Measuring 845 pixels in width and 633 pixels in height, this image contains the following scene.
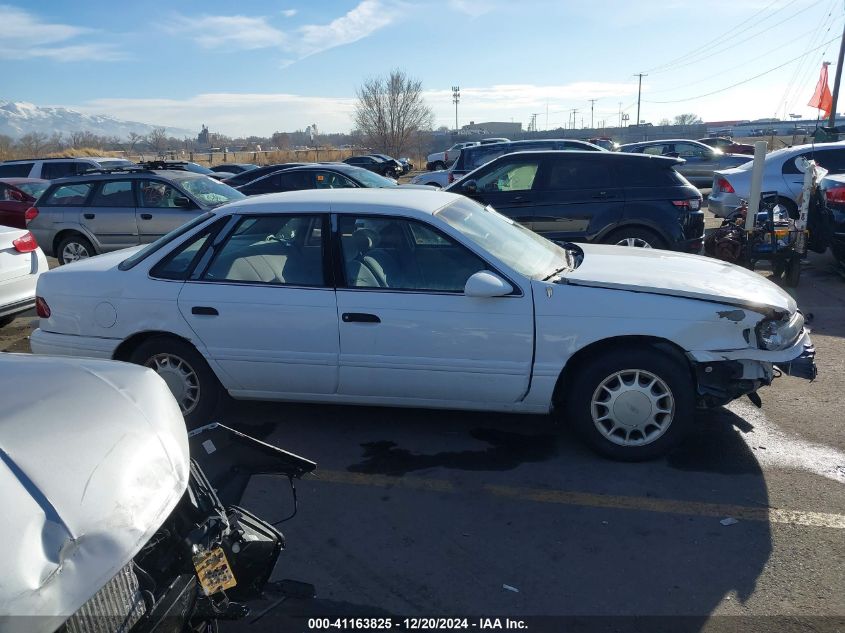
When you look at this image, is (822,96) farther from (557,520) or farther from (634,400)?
(557,520)

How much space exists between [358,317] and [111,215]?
7.81 meters

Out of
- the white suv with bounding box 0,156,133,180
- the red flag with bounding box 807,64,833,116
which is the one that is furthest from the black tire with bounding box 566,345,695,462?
the red flag with bounding box 807,64,833,116

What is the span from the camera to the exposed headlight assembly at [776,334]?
3.95m

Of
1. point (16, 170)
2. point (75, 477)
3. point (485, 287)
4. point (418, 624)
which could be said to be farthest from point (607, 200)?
point (16, 170)

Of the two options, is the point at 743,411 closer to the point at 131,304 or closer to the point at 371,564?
the point at 371,564

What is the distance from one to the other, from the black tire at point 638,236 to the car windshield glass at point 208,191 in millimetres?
5505

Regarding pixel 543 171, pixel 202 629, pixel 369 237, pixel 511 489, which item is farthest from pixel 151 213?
pixel 202 629

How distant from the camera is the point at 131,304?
15.0ft

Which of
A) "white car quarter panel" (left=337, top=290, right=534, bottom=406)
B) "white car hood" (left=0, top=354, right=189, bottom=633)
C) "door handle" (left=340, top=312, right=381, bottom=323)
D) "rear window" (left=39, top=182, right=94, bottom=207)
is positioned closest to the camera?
"white car hood" (left=0, top=354, right=189, bottom=633)

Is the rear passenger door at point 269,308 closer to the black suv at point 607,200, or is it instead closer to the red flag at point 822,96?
the black suv at point 607,200

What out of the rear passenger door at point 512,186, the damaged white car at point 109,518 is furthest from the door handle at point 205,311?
the rear passenger door at point 512,186

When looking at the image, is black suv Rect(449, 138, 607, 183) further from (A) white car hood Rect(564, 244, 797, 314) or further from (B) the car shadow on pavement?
(B) the car shadow on pavement

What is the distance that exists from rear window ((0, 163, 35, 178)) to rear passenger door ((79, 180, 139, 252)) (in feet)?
30.8

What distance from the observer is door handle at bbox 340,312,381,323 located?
166 inches
